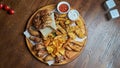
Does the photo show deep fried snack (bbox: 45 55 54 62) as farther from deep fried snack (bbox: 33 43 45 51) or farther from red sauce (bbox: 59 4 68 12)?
red sauce (bbox: 59 4 68 12)

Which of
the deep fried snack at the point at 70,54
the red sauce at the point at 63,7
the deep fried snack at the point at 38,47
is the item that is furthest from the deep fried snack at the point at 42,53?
the red sauce at the point at 63,7

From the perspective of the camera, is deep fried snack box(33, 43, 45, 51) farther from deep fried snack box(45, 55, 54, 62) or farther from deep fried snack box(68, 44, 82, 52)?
deep fried snack box(68, 44, 82, 52)

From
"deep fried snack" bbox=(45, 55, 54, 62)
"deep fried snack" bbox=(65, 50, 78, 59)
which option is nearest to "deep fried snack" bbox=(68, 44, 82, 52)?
"deep fried snack" bbox=(65, 50, 78, 59)

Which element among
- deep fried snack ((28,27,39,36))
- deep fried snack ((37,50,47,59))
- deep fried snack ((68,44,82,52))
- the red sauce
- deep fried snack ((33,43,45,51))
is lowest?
deep fried snack ((68,44,82,52))

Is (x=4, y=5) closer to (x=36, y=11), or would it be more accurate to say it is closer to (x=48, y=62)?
(x=36, y=11)

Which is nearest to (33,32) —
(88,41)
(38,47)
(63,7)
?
(38,47)

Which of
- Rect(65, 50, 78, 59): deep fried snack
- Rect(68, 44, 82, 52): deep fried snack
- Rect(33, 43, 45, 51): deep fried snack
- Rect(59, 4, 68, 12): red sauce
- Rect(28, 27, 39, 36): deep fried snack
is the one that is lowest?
Rect(65, 50, 78, 59): deep fried snack

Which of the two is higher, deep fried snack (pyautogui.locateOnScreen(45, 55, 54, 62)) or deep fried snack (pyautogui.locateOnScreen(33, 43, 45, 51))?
deep fried snack (pyautogui.locateOnScreen(33, 43, 45, 51))

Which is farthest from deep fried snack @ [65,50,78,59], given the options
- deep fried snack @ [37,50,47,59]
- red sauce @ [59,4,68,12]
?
red sauce @ [59,4,68,12]

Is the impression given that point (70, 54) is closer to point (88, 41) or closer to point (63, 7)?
point (88, 41)

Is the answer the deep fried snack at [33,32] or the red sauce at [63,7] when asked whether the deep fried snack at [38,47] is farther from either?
the red sauce at [63,7]
